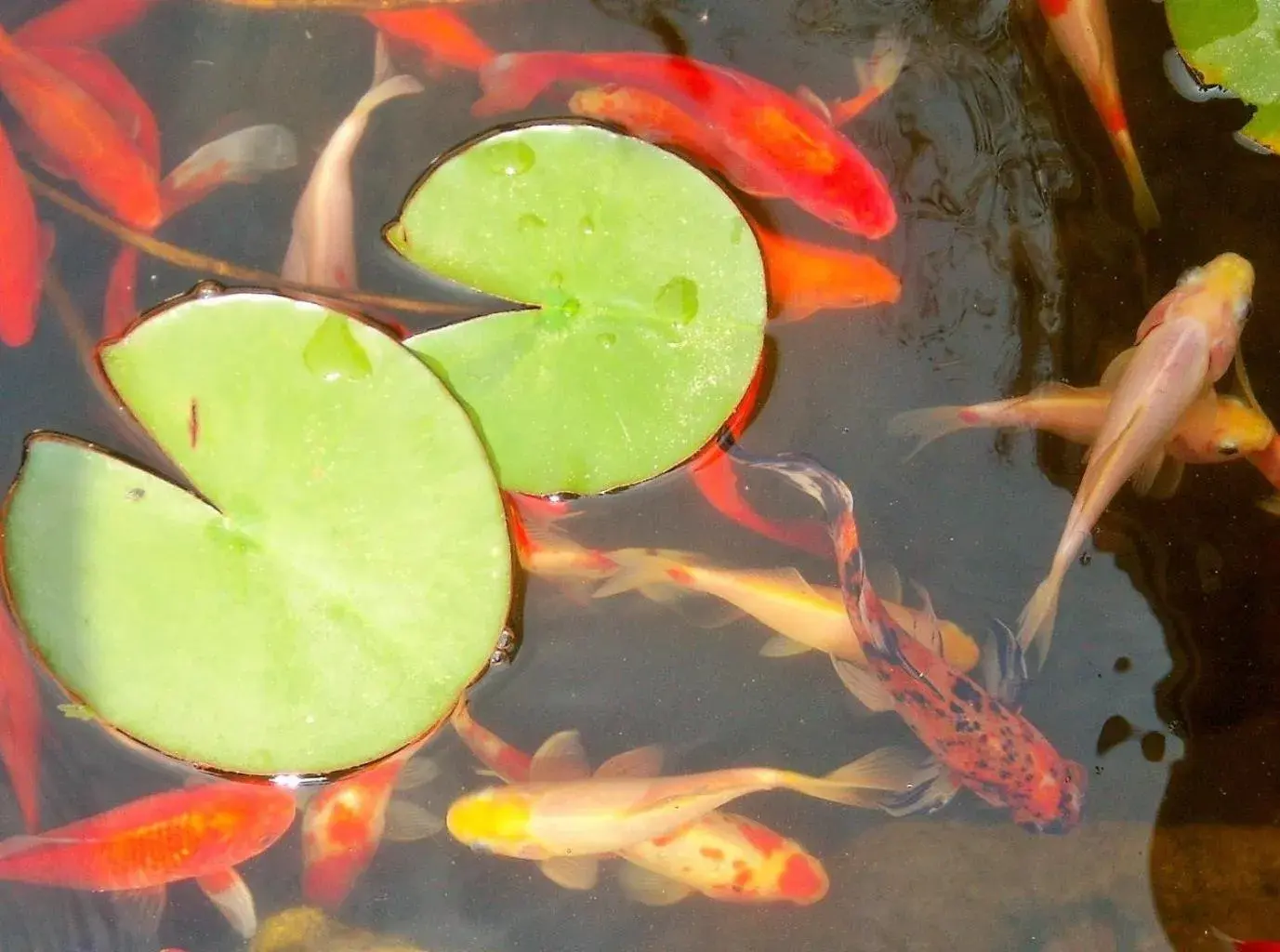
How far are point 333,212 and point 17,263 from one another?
638mm

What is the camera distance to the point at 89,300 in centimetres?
205

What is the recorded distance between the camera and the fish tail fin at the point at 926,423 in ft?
7.00

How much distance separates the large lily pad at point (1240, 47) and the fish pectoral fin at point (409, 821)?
229 centimetres

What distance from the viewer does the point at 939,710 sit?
2.08m

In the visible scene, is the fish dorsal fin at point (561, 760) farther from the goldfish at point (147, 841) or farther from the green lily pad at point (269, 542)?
the goldfish at point (147, 841)

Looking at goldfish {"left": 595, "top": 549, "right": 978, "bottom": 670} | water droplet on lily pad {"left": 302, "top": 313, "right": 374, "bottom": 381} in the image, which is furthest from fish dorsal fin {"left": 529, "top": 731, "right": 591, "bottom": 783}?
water droplet on lily pad {"left": 302, "top": 313, "right": 374, "bottom": 381}

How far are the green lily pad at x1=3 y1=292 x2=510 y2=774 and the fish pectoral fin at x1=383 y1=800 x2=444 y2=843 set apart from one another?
33 centimetres

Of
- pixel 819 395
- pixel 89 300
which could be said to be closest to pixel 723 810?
pixel 819 395

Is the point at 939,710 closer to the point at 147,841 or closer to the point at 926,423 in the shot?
the point at 926,423

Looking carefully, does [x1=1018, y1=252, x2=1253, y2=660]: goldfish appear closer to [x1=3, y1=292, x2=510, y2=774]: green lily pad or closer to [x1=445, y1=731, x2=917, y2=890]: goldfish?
[x1=445, y1=731, x2=917, y2=890]: goldfish

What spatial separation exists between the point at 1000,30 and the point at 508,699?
1818 millimetres

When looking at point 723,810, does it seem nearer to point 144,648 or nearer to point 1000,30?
point 144,648

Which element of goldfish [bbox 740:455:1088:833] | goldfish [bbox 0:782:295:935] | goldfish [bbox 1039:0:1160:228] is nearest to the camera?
goldfish [bbox 0:782:295:935]

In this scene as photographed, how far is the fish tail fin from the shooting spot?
2133mm
